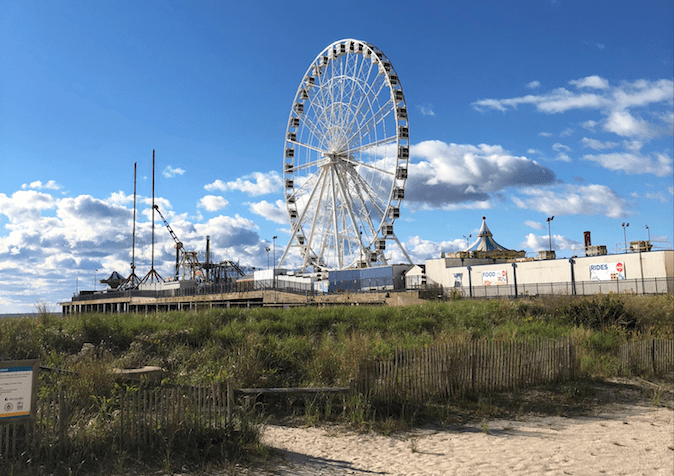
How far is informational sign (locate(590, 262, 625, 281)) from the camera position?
39.5 metres

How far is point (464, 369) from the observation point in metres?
13.3

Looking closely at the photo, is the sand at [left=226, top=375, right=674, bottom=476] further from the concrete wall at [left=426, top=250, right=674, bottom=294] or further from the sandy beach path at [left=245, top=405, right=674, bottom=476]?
the concrete wall at [left=426, top=250, right=674, bottom=294]

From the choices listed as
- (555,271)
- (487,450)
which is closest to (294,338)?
(487,450)

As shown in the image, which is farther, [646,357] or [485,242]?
[485,242]

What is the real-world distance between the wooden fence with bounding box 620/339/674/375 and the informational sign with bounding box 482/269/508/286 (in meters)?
28.0

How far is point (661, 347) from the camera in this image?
17.5m

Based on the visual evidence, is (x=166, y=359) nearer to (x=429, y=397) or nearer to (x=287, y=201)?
(x=429, y=397)

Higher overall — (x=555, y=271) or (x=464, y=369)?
(x=555, y=271)

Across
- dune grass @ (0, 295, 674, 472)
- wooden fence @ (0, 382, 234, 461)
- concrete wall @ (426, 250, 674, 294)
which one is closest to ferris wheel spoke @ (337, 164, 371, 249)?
concrete wall @ (426, 250, 674, 294)

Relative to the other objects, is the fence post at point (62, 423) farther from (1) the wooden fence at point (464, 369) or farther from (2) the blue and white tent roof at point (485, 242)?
(2) the blue and white tent roof at point (485, 242)

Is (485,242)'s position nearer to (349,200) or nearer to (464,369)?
(349,200)

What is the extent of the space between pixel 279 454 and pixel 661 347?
46.2 feet

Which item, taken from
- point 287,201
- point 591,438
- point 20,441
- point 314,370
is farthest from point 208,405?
point 287,201

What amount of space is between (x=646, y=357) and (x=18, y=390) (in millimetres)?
17377
